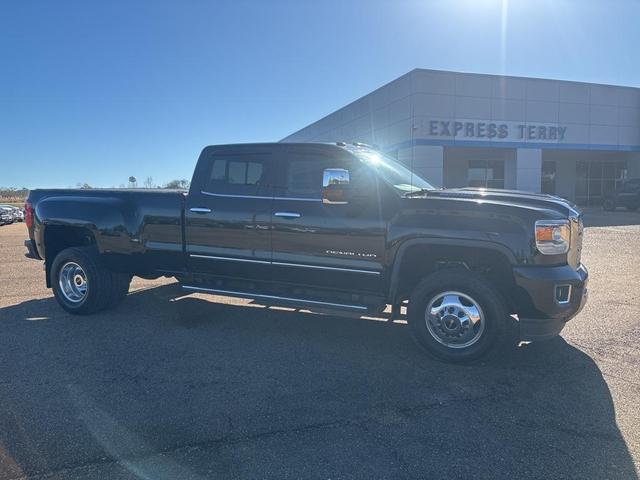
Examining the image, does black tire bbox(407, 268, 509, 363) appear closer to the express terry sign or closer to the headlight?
the headlight

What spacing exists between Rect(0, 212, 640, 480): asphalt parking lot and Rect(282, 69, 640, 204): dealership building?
802 inches

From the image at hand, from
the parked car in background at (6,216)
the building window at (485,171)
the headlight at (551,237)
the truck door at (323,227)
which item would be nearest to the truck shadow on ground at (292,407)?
the truck door at (323,227)

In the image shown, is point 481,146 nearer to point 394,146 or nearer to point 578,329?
point 394,146

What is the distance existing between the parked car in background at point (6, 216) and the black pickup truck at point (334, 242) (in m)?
20.9

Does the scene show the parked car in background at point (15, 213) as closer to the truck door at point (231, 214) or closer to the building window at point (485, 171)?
the truck door at point (231, 214)

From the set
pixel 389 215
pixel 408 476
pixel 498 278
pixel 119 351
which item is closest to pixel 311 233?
pixel 389 215

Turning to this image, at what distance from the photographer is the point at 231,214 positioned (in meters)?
5.09

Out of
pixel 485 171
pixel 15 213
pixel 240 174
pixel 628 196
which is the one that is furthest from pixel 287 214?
pixel 485 171

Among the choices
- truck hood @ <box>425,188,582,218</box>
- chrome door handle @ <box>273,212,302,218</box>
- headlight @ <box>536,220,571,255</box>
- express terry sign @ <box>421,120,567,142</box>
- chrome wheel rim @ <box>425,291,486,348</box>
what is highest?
express terry sign @ <box>421,120,567,142</box>

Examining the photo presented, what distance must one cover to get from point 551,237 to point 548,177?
34.5 meters

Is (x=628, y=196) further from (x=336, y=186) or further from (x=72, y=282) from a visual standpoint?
(x=72, y=282)

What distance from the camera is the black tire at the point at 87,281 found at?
19.1 ft

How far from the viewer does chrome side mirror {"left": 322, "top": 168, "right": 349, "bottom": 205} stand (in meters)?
4.33

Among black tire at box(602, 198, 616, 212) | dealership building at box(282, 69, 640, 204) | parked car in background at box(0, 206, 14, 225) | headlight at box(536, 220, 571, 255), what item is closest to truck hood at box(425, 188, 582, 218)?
headlight at box(536, 220, 571, 255)
